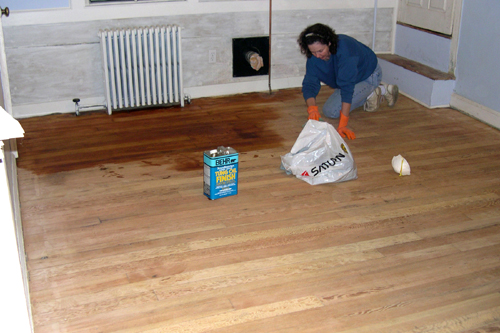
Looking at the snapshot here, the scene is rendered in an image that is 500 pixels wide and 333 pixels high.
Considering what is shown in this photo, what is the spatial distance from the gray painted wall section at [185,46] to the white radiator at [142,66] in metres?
0.15

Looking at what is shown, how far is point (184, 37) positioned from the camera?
15.7 feet

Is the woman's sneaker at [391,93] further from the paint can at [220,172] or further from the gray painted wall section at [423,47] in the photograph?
the paint can at [220,172]

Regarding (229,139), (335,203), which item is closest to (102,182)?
(229,139)

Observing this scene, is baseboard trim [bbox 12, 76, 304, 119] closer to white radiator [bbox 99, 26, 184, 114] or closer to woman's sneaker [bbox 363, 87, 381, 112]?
white radiator [bbox 99, 26, 184, 114]

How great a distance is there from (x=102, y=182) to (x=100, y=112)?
1.48 metres

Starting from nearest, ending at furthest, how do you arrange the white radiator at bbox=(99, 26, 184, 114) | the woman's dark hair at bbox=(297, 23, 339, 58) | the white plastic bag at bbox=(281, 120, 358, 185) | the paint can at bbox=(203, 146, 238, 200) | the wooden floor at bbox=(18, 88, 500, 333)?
the wooden floor at bbox=(18, 88, 500, 333), the paint can at bbox=(203, 146, 238, 200), the white plastic bag at bbox=(281, 120, 358, 185), the woman's dark hair at bbox=(297, 23, 339, 58), the white radiator at bbox=(99, 26, 184, 114)

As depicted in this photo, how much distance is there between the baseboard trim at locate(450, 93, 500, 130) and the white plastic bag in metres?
1.73

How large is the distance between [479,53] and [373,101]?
0.96m

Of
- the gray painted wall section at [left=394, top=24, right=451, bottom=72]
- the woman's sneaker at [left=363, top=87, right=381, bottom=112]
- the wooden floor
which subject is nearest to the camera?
the wooden floor

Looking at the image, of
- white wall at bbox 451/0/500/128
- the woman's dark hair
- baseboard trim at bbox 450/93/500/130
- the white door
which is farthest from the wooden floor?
the white door

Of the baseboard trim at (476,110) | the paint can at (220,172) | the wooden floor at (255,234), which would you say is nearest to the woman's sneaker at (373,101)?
the wooden floor at (255,234)

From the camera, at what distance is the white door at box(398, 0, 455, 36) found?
478 centimetres

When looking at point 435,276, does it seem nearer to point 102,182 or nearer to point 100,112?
point 102,182

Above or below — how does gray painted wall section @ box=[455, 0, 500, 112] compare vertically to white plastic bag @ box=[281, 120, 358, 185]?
above
